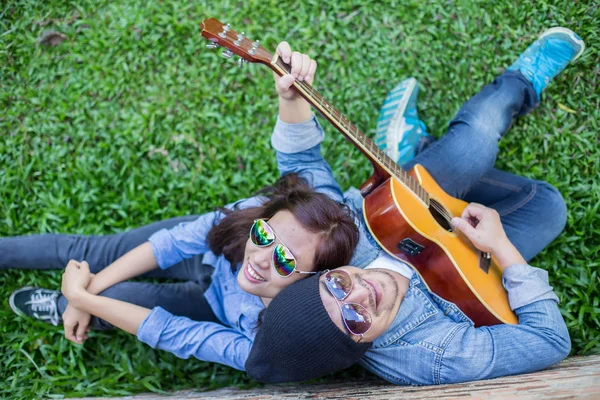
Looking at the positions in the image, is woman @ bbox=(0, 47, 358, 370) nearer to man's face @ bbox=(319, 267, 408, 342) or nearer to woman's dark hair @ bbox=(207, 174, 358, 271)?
woman's dark hair @ bbox=(207, 174, 358, 271)

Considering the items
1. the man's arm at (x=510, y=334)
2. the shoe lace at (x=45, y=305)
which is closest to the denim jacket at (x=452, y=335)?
the man's arm at (x=510, y=334)

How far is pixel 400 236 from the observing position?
2572 mm

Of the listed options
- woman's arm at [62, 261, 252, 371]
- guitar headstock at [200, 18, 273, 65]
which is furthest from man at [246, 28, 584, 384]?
guitar headstock at [200, 18, 273, 65]

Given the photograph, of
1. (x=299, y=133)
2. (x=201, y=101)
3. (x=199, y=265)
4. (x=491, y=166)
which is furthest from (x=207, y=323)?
(x=491, y=166)

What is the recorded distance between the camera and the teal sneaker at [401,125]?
132 inches

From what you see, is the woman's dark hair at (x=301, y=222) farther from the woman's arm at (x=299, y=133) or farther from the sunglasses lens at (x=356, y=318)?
the sunglasses lens at (x=356, y=318)

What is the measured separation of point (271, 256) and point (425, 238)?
0.88m

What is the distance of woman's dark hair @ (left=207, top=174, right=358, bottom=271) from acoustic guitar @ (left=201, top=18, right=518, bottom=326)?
0.74 ft

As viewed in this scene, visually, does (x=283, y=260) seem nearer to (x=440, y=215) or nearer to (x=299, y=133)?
(x=299, y=133)

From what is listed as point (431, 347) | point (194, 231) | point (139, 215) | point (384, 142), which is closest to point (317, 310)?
point (431, 347)

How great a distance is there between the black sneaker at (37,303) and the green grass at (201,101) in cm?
10

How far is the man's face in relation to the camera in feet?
6.49

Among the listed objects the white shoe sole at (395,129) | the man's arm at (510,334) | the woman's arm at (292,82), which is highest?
the woman's arm at (292,82)

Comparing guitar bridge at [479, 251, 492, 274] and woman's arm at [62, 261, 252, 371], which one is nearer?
woman's arm at [62, 261, 252, 371]
